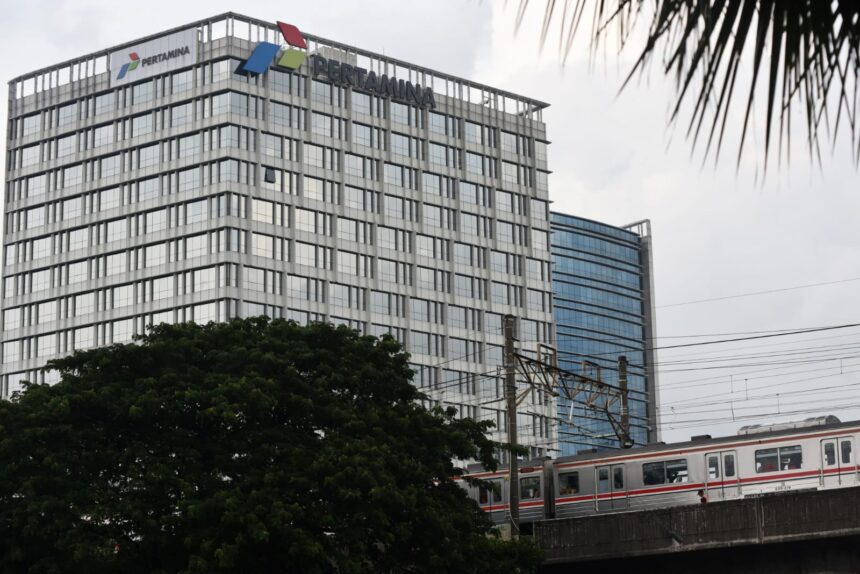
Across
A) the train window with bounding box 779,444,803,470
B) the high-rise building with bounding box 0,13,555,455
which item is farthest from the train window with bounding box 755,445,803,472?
the high-rise building with bounding box 0,13,555,455

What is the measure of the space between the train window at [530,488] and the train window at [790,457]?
10480 millimetres

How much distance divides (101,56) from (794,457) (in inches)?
4326

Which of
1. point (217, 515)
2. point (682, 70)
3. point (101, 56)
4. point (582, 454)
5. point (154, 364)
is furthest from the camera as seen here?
point (101, 56)

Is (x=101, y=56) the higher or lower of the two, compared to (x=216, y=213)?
higher

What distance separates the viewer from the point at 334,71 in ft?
472

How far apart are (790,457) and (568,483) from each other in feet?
31.1

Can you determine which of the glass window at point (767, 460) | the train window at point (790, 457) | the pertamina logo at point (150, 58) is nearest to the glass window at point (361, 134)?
the pertamina logo at point (150, 58)

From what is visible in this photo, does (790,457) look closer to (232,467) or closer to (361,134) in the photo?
(232,467)

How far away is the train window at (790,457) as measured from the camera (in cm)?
5047

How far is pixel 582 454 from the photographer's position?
58.1 m

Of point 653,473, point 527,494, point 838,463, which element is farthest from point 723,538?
point 527,494

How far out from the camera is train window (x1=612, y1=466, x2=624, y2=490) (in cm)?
5550

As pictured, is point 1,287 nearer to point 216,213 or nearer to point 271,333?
point 216,213

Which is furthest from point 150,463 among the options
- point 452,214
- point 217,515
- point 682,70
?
point 452,214
